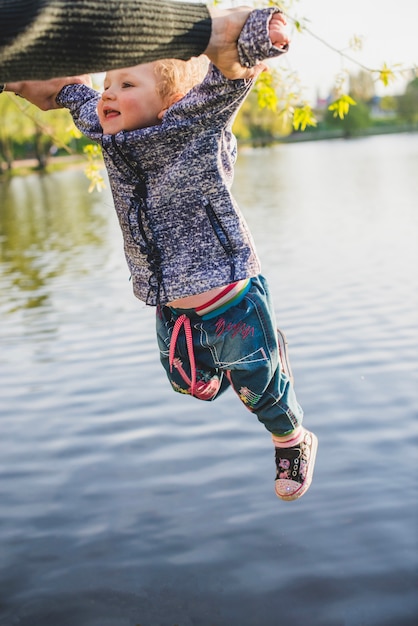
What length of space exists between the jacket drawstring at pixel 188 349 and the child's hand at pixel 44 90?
100 centimetres

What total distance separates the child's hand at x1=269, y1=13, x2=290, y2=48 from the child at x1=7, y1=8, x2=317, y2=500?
7.4 inches

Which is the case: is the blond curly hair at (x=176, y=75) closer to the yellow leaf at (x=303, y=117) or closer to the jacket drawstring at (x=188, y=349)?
the jacket drawstring at (x=188, y=349)

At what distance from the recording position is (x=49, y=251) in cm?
1991

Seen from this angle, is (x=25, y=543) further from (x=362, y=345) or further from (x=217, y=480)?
(x=362, y=345)

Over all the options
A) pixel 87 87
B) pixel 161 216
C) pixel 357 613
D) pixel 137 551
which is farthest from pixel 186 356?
→ pixel 137 551

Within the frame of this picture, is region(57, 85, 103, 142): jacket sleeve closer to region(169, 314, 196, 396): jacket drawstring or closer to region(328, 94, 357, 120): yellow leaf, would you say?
region(169, 314, 196, 396): jacket drawstring

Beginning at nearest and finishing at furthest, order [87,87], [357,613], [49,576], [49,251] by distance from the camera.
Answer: [87,87]
[357,613]
[49,576]
[49,251]

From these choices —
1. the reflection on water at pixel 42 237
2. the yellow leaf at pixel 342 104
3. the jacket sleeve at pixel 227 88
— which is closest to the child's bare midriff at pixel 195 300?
the jacket sleeve at pixel 227 88

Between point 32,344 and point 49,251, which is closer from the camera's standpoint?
point 32,344

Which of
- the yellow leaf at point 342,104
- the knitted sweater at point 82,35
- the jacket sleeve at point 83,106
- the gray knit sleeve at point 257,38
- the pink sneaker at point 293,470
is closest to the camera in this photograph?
the knitted sweater at point 82,35

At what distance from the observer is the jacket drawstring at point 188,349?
10.9 feet

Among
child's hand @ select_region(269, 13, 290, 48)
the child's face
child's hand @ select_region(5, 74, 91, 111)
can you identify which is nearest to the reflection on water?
child's hand @ select_region(5, 74, 91, 111)

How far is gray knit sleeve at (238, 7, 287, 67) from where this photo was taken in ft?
7.68

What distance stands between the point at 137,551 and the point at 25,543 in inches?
31.4
